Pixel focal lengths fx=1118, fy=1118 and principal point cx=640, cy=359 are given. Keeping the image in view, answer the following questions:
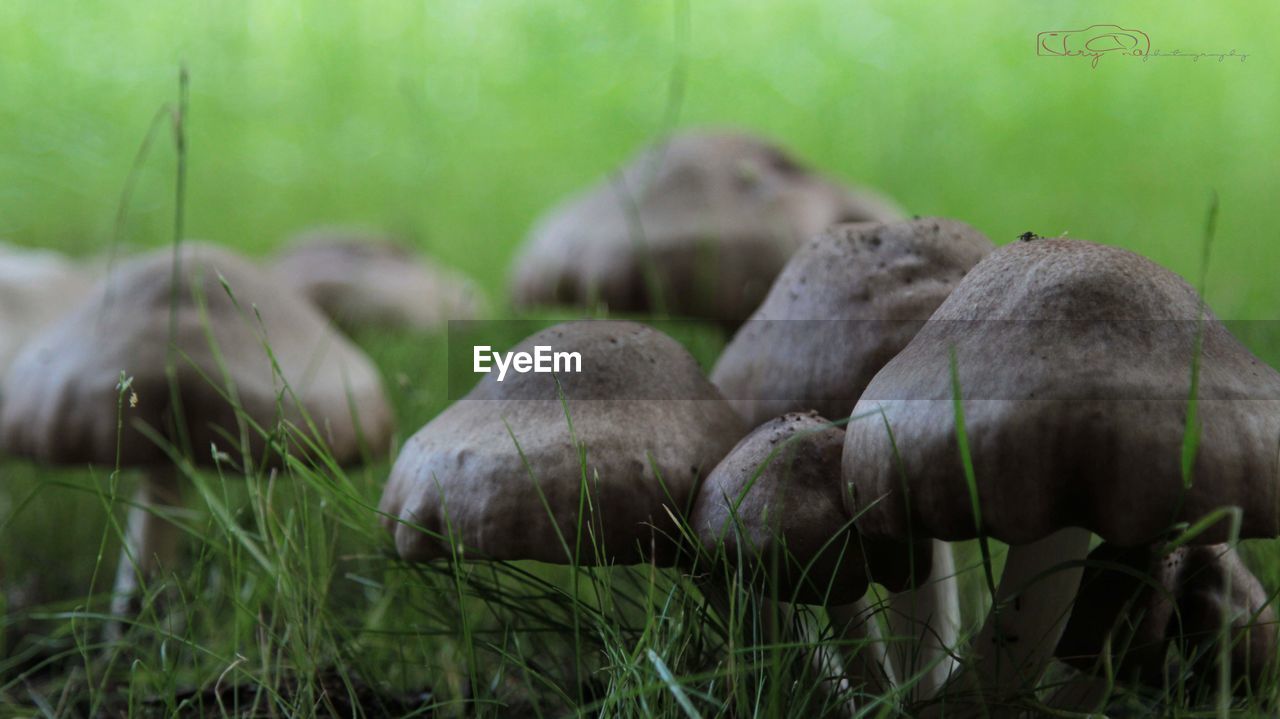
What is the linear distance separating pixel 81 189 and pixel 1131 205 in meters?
5.14

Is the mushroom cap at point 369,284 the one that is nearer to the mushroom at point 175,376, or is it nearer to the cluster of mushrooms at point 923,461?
the mushroom at point 175,376

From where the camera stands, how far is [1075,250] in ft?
4.05

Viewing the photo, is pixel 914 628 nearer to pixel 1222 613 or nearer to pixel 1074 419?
pixel 1222 613

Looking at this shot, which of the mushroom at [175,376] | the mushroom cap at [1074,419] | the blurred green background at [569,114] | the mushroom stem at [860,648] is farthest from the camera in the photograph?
the blurred green background at [569,114]

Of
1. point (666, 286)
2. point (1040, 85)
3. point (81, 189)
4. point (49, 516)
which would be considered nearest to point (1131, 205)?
point (1040, 85)

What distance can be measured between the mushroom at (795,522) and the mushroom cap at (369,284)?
10.7 feet

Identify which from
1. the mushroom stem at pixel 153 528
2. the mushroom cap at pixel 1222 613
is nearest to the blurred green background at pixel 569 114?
the mushroom cap at pixel 1222 613

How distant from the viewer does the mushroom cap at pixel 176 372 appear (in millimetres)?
2262

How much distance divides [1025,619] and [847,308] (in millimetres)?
464

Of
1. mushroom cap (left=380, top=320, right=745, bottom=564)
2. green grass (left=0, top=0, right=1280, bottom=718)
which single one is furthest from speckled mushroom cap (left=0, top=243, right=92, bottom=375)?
mushroom cap (left=380, top=320, right=745, bottom=564)

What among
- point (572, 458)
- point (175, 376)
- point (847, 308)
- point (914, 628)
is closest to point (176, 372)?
point (175, 376)

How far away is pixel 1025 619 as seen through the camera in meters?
1.40

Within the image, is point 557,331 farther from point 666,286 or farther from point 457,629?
point 666,286

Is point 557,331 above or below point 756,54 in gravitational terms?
below
